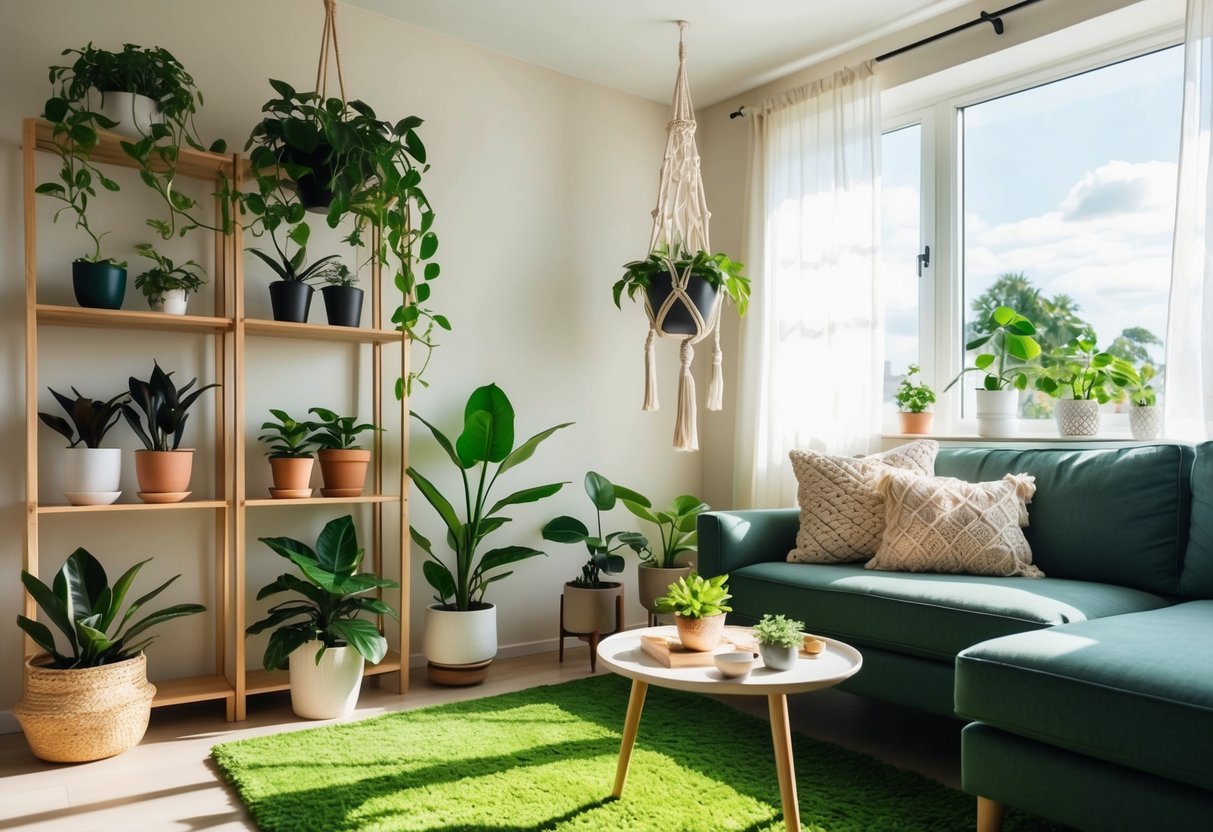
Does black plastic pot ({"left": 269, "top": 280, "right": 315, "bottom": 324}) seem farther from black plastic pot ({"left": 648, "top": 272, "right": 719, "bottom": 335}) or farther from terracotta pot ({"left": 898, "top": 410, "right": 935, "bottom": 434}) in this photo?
terracotta pot ({"left": 898, "top": 410, "right": 935, "bottom": 434})

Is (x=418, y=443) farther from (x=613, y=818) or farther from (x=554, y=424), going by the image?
(x=613, y=818)

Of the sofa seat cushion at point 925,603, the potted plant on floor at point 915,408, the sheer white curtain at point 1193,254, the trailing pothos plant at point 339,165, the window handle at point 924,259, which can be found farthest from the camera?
the window handle at point 924,259

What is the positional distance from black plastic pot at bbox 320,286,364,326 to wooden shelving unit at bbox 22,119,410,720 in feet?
0.14

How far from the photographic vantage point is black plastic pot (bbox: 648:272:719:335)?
336cm

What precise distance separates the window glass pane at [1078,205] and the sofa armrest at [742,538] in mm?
1007

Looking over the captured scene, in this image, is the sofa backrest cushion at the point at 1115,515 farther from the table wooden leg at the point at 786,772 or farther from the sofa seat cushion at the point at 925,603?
A: the table wooden leg at the point at 786,772

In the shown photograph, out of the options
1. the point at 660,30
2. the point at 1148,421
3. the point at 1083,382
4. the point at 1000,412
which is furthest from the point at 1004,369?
the point at 660,30

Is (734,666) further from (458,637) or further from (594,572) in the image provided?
(594,572)

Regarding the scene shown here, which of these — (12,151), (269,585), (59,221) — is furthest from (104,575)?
(12,151)

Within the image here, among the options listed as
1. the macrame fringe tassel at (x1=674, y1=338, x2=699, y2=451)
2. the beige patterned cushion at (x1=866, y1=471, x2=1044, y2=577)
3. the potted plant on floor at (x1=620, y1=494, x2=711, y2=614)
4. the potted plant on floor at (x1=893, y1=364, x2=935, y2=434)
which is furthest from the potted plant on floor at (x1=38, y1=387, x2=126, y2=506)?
the potted plant on floor at (x1=893, y1=364, x2=935, y2=434)

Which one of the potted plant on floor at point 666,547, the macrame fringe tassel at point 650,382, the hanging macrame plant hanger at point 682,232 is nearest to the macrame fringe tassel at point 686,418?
the hanging macrame plant hanger at point 682,232

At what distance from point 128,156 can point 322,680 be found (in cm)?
170

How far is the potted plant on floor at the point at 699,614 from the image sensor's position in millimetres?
1969

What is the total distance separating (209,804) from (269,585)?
34.7 inches
